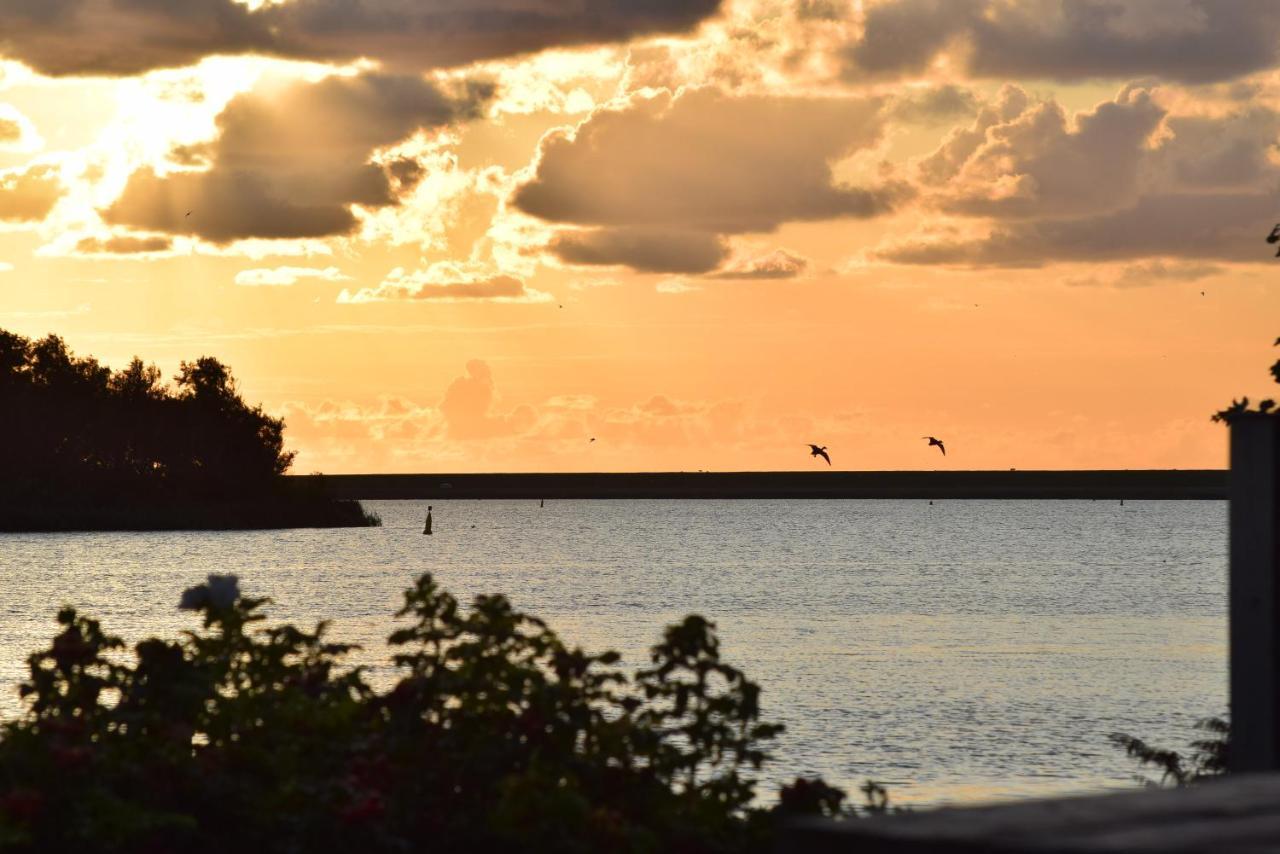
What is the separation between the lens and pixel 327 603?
77.5 m

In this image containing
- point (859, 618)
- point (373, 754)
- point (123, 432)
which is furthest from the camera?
point (123, 432)

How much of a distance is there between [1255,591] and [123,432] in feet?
555

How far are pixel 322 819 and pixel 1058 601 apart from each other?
253 feet

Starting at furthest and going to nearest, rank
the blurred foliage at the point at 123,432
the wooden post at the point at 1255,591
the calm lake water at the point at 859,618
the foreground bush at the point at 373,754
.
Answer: the blurred foliage at the point at 123,432 < the calm lake water at the point at 859,618 < the foreground bush at the point at 373,754 < the wooden post at the point at 1255,591

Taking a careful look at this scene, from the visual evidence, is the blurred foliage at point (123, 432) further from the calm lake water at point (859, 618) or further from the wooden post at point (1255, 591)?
the wooden post at point (1255, 591)

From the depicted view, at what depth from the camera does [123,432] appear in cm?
16975

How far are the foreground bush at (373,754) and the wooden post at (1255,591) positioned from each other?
2375mm

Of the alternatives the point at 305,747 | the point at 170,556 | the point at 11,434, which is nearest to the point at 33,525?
the point at 11,434

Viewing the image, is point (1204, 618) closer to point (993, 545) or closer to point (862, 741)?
point (862, 741)

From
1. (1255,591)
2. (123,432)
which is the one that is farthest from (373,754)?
(123,432)

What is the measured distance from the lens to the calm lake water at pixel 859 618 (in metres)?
31.7

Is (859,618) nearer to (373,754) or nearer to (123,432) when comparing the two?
(373,754)

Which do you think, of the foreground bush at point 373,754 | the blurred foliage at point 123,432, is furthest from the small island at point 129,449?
the foreground bush at point 373,754

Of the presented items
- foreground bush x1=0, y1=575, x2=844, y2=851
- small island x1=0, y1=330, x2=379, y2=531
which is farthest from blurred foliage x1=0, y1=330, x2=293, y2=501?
foreground bush x1=0, y1=575, x2=844, y2=851
